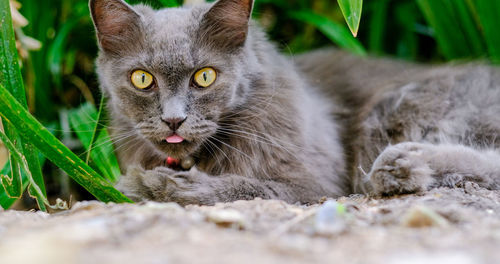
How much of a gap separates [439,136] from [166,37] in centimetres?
127

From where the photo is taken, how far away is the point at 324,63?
280 cm

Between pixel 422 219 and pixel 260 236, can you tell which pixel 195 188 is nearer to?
pixel 260 236

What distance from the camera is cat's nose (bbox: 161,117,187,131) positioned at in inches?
66.6

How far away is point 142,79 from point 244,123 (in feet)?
1.41

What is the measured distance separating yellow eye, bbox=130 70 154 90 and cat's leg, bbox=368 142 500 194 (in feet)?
2.91

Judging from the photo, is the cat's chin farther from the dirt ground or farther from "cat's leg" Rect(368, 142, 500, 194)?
"cat's leg" Rect(368, 142, 500, 194)

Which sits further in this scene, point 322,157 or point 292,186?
point 322,157

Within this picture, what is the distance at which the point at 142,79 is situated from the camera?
1.83 meters

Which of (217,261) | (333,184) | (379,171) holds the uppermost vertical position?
(217,261)

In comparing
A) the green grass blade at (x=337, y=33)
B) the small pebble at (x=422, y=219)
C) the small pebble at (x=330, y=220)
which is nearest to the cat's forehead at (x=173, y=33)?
the small pebble at (x=330, y=220)

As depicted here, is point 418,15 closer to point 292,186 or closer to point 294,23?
point 294,23

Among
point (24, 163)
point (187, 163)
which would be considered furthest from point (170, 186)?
point (24, 163)

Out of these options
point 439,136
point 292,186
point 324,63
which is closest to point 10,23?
point 292,186

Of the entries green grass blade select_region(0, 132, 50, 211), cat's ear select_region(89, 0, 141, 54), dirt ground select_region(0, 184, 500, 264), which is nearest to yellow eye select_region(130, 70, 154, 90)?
cat's ear select_region(89, 0, 141, 54)
